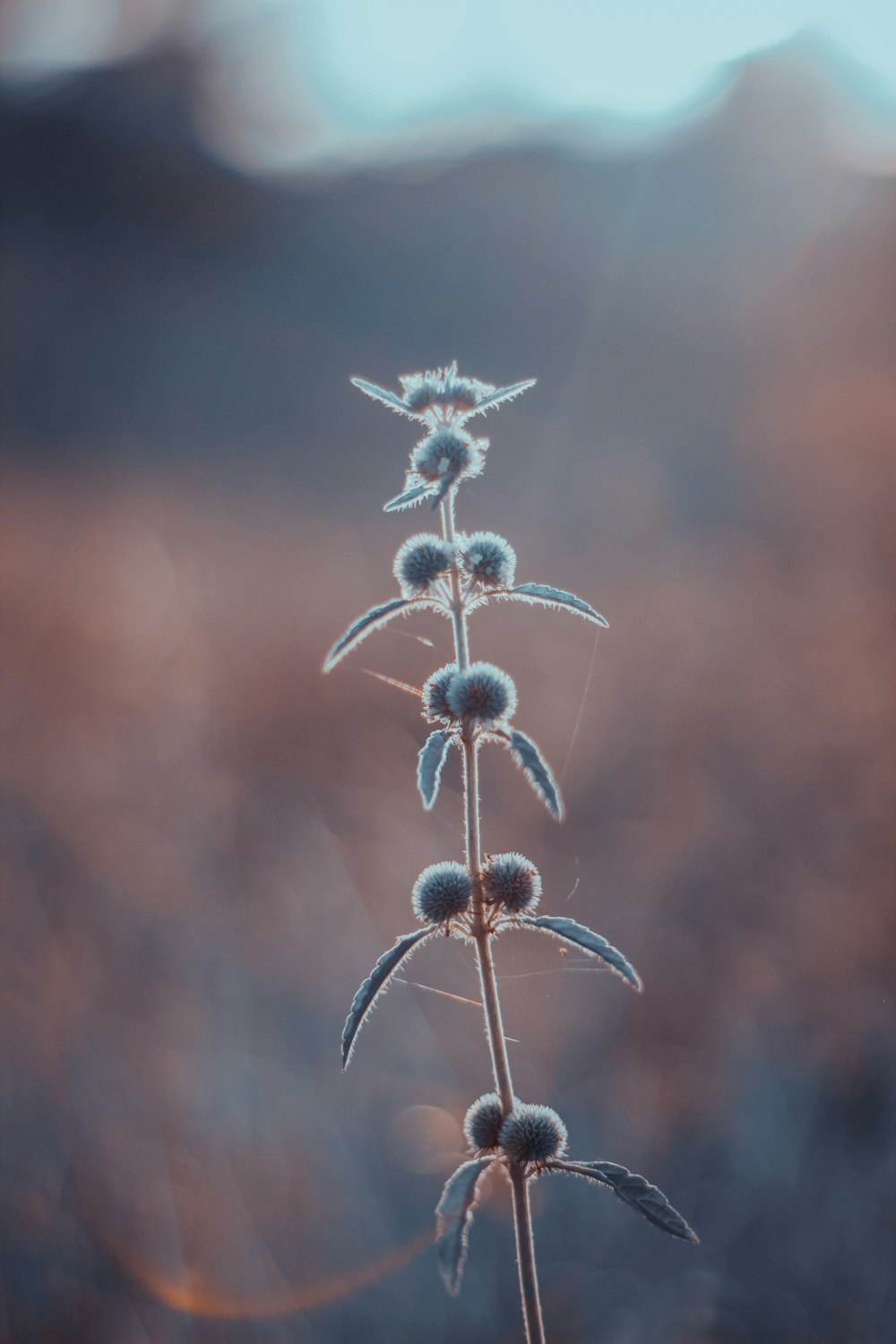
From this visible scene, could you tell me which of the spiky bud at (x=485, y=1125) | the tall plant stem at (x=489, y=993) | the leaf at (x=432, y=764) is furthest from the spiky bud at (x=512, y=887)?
the spiky bud at (x=485, y=1125)

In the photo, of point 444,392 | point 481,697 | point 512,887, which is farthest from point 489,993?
point 444,392

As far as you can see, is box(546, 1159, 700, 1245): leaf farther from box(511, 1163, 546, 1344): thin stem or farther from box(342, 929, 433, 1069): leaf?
box(342, 929, 433, 1069): leaf

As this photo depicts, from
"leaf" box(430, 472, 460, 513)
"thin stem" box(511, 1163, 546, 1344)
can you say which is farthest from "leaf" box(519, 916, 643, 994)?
"leaf" box(430, 472, 460, 513)

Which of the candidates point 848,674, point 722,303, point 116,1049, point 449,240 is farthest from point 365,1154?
point 449,240

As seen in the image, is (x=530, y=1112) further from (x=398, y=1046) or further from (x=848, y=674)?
(x=848, y=674)

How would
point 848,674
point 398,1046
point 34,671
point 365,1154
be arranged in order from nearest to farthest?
point 365,1154 < point 398,1046 < point 848,674 < point 34,671
